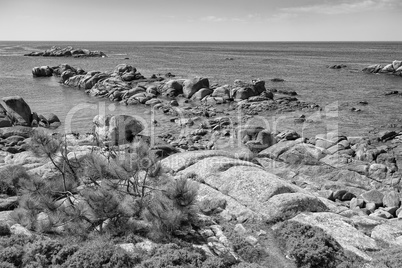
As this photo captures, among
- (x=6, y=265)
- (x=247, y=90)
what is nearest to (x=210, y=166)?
(x=6, y=265)

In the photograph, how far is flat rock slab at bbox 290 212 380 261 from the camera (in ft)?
35.3

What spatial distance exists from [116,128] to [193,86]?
19230 mm

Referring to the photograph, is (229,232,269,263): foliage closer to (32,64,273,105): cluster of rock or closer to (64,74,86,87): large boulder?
(32,64,273,105): cluster of rock

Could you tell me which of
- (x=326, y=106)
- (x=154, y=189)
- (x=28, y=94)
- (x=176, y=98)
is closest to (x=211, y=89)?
(x=176, y=98)

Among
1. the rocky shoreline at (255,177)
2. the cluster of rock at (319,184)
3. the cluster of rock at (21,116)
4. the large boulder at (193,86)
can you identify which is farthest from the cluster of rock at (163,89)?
the cluster of rock at (319,184)

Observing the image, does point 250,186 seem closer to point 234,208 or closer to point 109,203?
point 234,208

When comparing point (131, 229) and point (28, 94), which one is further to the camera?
point (28, 94)

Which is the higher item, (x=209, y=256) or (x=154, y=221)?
(x=154, y=221)

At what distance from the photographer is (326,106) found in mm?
38000

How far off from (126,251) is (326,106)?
33289 millimetres

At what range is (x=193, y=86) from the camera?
1761 inches

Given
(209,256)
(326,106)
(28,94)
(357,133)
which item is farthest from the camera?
(28,94)

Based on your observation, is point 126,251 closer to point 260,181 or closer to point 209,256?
point 209,256

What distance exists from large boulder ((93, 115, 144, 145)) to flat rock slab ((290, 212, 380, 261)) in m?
17.8
